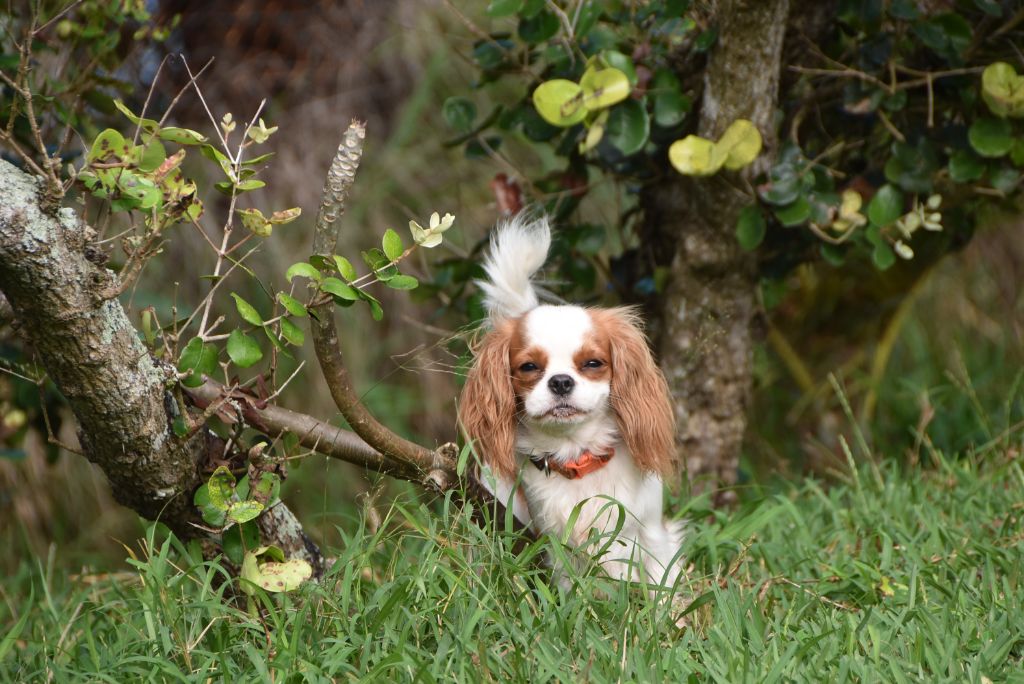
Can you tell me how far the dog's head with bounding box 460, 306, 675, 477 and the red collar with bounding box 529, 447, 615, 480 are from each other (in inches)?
2.6

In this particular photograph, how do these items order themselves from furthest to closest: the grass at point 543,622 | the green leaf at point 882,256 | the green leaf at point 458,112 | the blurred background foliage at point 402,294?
the blurred background foliage at point 402,294 < the green leaf at point 458,112 < the green leaf at point 882,256 < the grass at point 543,622

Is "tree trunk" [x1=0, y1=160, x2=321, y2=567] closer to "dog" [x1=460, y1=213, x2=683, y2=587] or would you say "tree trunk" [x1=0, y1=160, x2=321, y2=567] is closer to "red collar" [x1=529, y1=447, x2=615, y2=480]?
"dog" [x1=460, y1=213, x2=683, y2=587]

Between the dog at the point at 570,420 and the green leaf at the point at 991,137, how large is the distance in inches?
45.4

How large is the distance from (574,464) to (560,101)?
0.98 metres

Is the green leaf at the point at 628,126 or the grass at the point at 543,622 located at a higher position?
the green leaf at the point at 628,126

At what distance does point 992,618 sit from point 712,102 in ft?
5.38

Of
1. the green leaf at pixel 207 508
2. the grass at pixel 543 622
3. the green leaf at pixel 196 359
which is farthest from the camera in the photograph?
the green leaf at pixel 207 508

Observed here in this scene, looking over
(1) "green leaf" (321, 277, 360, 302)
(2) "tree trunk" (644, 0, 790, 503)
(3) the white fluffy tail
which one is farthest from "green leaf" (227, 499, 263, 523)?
(2) "tree trunk" (644, 0, 790, 503)

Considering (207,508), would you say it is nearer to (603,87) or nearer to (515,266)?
(515,266)

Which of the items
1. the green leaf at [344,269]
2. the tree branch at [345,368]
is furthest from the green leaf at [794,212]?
the green leaf at [344,269]

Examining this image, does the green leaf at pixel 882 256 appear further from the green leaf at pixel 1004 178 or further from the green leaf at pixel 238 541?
the green leaf at pixel 238 541

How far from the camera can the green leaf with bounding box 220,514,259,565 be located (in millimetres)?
2639

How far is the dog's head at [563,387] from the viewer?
2.75m

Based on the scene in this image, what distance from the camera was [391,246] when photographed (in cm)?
237
